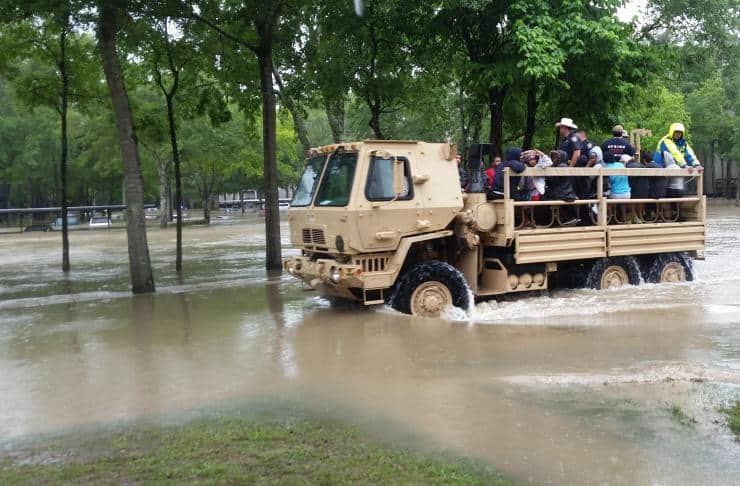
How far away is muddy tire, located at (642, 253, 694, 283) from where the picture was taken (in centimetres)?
1284

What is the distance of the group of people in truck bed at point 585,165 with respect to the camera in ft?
36.5

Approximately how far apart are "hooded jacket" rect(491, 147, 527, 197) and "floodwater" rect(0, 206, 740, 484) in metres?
1.86

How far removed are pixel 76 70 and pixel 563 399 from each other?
55.8ft

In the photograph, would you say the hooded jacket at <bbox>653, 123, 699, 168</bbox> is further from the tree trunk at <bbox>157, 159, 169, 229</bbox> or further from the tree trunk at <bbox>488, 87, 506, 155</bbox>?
the tree trunk at <bbox>157, 159, 169, 229</bbox>

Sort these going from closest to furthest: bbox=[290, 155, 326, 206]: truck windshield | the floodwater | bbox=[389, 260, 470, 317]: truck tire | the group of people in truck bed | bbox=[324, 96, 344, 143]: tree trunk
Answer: the floodwater, bbox=[389, 260, 470, 317]: truck tire, bbox=[290, 155, 326, 206]: truck windshield, the group of people in truck bed, bbox=[324, 96, 344, 143]: tree trunk

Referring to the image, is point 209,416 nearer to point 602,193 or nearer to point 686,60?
point 602,193

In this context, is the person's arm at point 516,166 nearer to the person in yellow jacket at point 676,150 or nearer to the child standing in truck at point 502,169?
the child standing in truck at point 502,169

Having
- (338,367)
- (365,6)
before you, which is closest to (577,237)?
(338,367)

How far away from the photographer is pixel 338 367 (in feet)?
25.5

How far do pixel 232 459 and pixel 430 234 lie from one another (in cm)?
601

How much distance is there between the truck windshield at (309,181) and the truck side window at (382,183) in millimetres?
964

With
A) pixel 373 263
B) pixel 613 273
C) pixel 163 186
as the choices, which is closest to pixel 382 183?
pixel 373 263

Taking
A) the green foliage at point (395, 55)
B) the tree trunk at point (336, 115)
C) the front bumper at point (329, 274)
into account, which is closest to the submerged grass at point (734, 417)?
the front bumper at point (329, 274)

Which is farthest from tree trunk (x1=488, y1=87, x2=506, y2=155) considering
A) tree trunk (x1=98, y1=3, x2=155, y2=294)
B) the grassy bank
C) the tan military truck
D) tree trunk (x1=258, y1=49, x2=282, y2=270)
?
the grassy bank
